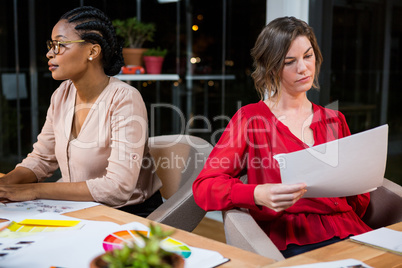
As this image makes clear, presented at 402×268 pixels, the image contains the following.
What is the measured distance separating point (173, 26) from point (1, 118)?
2385 mm

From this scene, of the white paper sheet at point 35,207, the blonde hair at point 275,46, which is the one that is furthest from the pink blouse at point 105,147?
the blonde hair at point 275,46

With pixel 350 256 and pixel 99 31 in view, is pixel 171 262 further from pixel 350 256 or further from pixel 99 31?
pixel 99 31

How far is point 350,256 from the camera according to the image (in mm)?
1051

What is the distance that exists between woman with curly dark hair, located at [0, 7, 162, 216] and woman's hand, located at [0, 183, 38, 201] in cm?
7

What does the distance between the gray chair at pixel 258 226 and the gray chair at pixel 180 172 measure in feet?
0.75

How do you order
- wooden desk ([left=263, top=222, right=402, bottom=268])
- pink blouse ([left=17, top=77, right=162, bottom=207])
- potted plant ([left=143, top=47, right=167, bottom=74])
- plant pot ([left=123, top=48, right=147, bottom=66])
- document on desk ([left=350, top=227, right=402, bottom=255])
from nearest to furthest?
wooden desk ([left=263, top=222, right=402, bottom=268]) → document on desk ([left=350, top=227, right=402, bottom=255]) → pink blouse ([left=17, top=77, right=162, bottom=207]) → plant pot ([left=123, top=48, right=147, bottom=66]) → potted plant ([left=143, top=47, right=167, bottom=74])

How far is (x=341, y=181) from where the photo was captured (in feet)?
4.74

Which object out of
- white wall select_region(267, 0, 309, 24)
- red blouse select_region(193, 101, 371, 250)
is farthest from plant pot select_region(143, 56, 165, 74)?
red blouse select_region(193, 101, 371, 250)

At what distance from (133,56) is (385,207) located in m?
3.12

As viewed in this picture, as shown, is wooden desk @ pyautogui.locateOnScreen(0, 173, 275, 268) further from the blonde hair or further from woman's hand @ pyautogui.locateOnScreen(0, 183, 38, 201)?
the blonde hair

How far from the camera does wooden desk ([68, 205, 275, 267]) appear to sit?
3.30ft

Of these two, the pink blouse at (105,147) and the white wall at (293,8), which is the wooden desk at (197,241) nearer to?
the pink blouse at (105,147)

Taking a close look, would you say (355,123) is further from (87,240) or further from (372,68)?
(87,240)

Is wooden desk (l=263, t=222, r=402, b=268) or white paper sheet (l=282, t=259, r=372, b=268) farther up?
white paper sheet (l=282, t=259, r=372, b=268)
